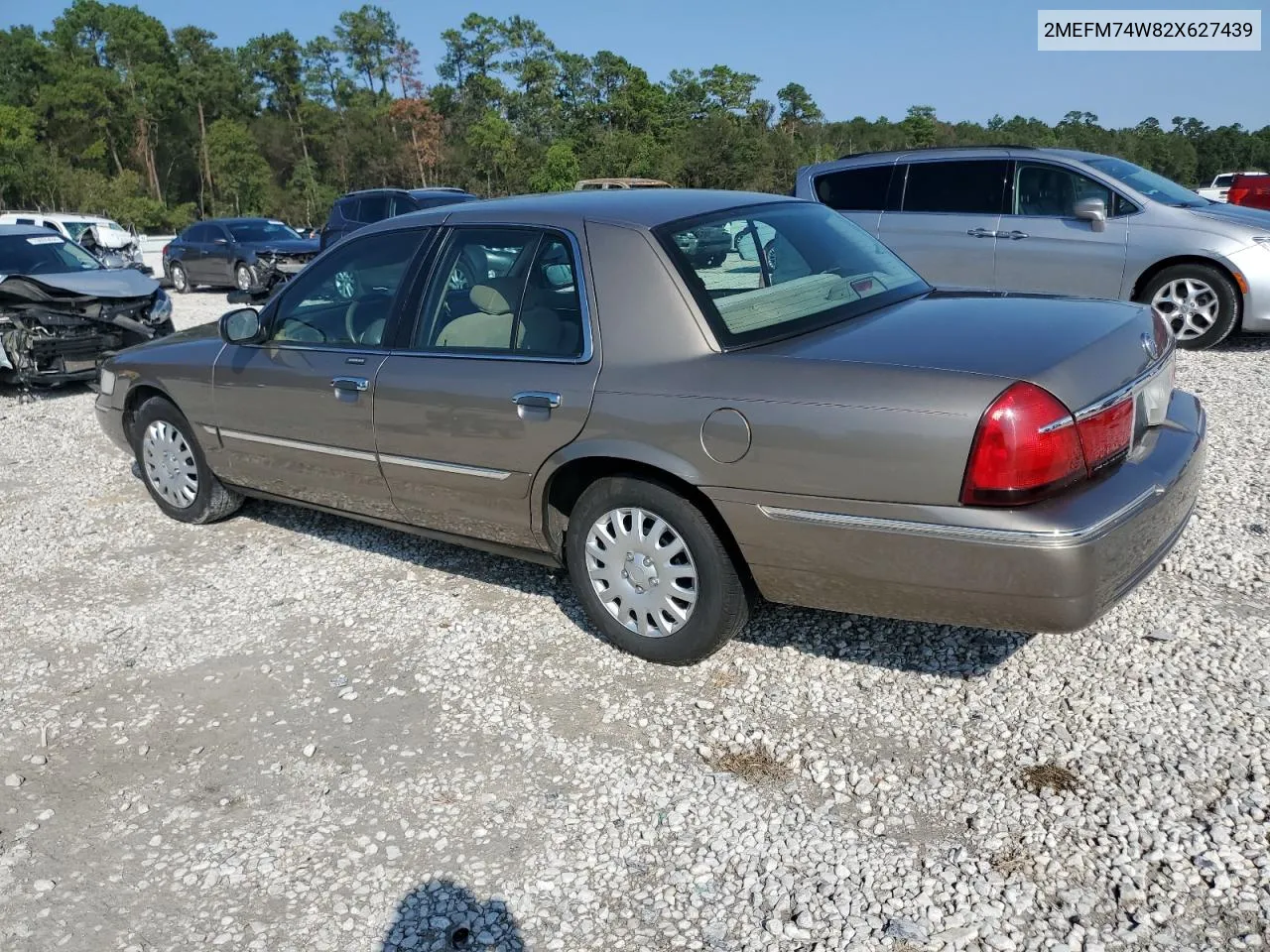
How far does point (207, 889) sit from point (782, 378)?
2202 millimetres

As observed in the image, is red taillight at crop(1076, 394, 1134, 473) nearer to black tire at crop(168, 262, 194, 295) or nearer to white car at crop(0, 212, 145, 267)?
black tire at crop(168, 262, 194, 295)

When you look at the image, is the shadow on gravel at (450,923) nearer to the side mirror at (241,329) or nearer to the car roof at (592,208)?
the car roof at (592,208)

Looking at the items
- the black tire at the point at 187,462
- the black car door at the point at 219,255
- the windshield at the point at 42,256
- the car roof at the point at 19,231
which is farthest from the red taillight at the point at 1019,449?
the black car door at the point at 219,255

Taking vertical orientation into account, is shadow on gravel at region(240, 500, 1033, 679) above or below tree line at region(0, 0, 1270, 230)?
below

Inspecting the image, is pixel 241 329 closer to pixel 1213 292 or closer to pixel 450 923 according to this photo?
pixel 450 923

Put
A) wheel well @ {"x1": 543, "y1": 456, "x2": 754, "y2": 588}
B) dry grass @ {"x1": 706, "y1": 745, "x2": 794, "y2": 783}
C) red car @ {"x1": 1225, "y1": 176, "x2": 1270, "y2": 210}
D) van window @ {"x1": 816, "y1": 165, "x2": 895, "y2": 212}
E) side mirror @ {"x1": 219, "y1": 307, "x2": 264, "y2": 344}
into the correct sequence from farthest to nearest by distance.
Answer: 1. red car @ {"x1": 1225, "y1": 176, "x2": 1270, "y2": 210}
2. van window @ {"x1": 816, "y1": 165, "x2": 895, "y2": 212}
3. side mirror @ {"x1": 219, "y1": 307, "x2": 264, "y2": 344}
4. wheel well @ {"x1": 543, "y1": 456, "x2": 754, "y2": 588}
5. dry grass @ {"x1": 706, "y1": 745, "x2": 794, "y2": 783}

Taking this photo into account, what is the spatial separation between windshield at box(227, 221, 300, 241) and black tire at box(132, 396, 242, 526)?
14362mm

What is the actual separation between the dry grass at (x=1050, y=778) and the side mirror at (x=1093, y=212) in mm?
6537

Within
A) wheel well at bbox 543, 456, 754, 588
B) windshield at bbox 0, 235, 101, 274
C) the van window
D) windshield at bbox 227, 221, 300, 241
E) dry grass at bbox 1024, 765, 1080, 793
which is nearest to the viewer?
dry grass at bbox 1024, 765, 1080, 793

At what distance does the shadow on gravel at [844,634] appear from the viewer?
371cm

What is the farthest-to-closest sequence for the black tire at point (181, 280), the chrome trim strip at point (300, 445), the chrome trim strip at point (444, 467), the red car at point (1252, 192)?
the black tire at point (181, 280), the red car at point (1252, 192), the chrome trim strip at point (300, 445), the chrome trim strip at point (444, 467)

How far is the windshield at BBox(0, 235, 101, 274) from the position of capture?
1039 centimetres

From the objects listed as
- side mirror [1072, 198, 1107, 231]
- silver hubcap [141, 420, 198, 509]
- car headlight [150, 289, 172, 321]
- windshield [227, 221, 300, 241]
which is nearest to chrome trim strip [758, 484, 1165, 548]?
silver hubcap [141, 420, 198, 509]

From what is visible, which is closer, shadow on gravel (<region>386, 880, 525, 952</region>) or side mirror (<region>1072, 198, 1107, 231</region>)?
shadow on gravel (<region>386, 880, 525, 952</region>)
